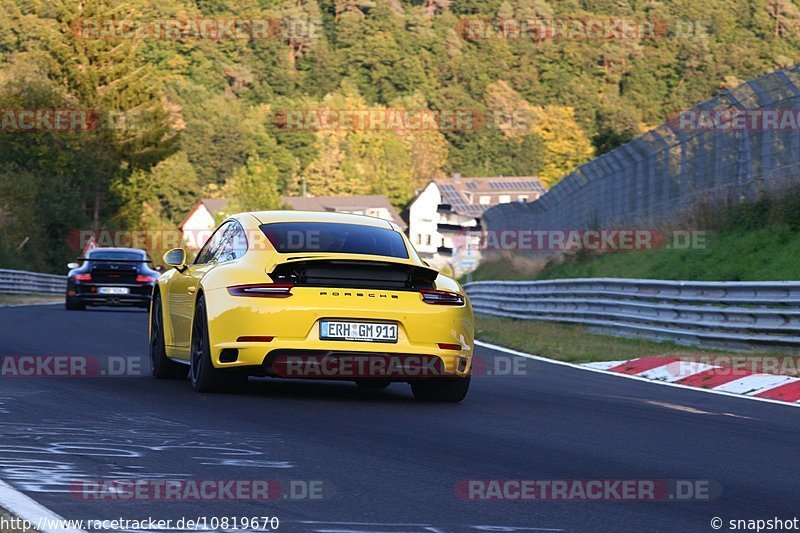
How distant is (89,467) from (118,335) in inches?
485

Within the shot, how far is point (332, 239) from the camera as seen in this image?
10.8m

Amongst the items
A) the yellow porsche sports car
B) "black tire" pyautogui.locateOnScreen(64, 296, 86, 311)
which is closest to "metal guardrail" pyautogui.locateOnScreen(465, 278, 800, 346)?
the yellow porsche sports car

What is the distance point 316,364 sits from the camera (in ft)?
32.6

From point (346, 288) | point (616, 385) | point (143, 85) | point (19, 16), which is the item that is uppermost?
point (19, 16)

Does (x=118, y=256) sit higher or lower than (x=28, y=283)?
higher

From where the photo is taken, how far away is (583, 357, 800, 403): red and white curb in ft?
40.9

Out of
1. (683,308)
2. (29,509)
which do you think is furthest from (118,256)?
(29,509)

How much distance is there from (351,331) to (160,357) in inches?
107

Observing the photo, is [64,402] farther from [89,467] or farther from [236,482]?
[236,482]

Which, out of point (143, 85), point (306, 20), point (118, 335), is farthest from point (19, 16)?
point (118, 335)

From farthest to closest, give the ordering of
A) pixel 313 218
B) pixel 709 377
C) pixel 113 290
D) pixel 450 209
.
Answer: pixel 450 209 → pixel 113 290 → pixel 709 377 → pixel 313 218

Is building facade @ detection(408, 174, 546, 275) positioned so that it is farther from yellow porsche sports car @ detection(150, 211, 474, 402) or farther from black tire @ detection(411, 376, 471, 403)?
yellow porsche sports car @ detection(150, 211, 474, 402)

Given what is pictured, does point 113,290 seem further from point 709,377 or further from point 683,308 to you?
point 709,377

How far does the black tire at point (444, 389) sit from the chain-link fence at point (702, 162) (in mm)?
12232
